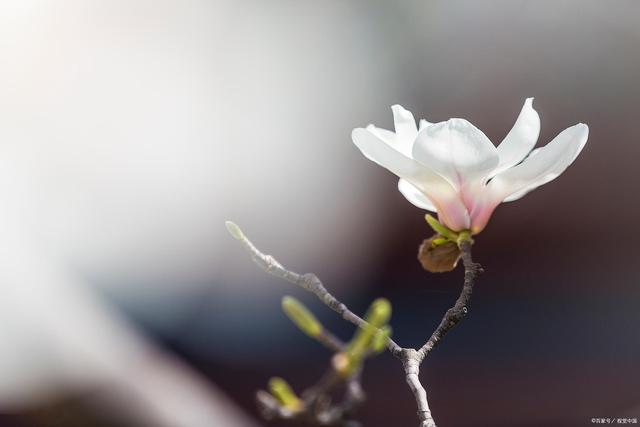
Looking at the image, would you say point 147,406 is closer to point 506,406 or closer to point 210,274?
point 210,274

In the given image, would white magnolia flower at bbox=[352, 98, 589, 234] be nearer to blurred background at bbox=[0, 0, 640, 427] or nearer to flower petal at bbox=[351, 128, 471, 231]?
flower petal at bbox=[351, 128, 471, 231]

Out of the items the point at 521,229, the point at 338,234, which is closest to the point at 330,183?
the point at 338,234

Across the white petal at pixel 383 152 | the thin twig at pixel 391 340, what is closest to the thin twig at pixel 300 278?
the thin twig at pixel 391 340

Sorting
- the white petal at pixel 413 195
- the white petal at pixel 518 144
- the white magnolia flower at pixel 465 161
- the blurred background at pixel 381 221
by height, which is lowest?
the white magnolia flower at pixel 465 161

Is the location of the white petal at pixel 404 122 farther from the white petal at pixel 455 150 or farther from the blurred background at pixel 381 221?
the blurred background at pixel 381 221

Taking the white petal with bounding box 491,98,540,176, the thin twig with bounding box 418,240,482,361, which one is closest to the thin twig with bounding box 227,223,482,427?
the thin twig with bounding box 418,240,482,361

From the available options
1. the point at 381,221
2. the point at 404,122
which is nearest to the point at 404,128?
the point at 404,122
